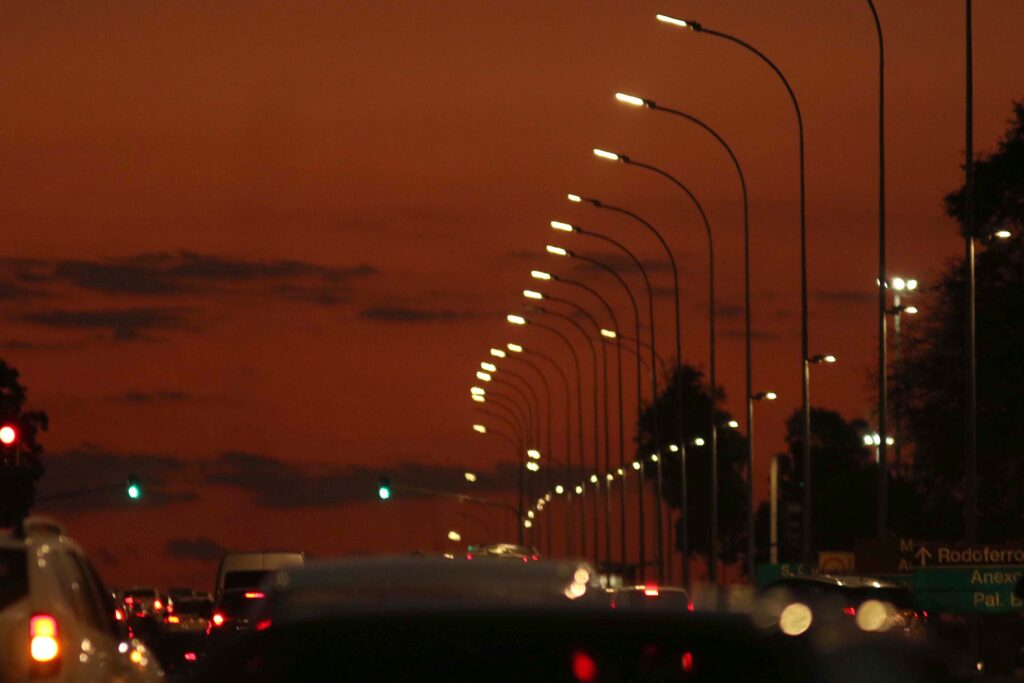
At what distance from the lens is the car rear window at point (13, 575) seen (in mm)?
13086

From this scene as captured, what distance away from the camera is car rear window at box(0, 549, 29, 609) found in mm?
13086

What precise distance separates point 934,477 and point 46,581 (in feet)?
197

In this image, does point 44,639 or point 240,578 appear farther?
point 240,578

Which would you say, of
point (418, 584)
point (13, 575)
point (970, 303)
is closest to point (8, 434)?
point (970, 303)

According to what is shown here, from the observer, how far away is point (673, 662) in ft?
19.5

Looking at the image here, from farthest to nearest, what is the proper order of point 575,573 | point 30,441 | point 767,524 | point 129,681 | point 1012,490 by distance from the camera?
point 767,524 < point 30,441 < point 1012,490 < point 129,681 < point 575,573

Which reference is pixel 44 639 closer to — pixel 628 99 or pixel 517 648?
pixel 517 648

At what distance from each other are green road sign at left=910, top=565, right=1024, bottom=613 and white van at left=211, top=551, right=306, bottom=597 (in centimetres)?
1071

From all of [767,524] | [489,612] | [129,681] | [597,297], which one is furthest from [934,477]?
[767,524]

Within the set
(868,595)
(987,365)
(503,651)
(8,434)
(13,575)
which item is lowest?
(503,651)

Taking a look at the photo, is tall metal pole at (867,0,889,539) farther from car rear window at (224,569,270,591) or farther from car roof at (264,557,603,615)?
car roof at (264,557,603,615)

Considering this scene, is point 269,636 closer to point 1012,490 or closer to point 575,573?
point 575,573

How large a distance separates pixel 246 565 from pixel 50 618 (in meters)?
29.7

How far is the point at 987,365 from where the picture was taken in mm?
65875
